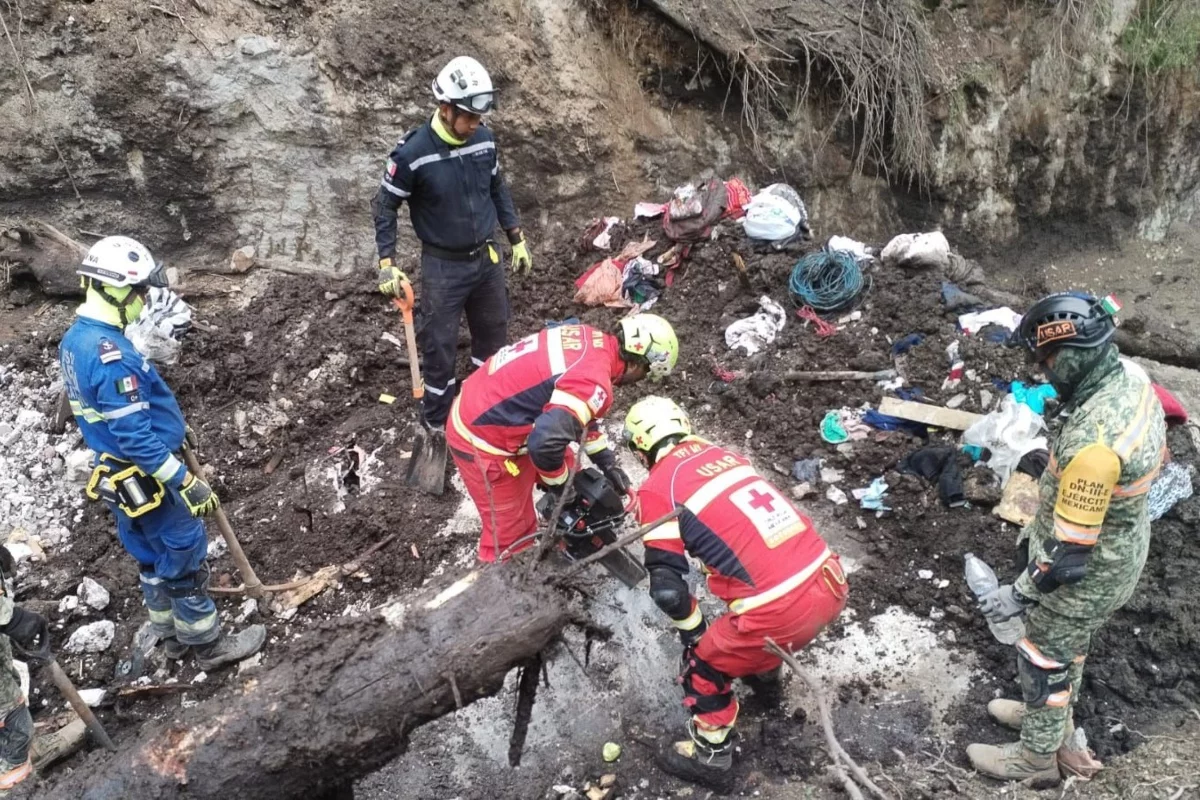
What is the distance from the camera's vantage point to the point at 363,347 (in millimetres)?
6324

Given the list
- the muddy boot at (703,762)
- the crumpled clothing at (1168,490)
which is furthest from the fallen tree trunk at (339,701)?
the crumpled clothing at (1168,490)

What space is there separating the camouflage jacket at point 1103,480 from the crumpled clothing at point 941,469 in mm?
1464

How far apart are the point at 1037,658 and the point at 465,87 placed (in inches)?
161

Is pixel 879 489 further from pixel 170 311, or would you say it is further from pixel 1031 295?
pixel 170 311

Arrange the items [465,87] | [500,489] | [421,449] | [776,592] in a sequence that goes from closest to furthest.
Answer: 1. [776,592]
2. [500,489]
3. [465,87]
4. [421,449]

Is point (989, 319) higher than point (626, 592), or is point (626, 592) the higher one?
point (989, 319)

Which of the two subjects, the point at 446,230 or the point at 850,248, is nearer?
the point at 446,230

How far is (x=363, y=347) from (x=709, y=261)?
9.32 feet

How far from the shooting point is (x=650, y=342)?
12.7 feet

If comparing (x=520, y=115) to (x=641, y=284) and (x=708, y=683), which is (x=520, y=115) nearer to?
(x=641, y=284)

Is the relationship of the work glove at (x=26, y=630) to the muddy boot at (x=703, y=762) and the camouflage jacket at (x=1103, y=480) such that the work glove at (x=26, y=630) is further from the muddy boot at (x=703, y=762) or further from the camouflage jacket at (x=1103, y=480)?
the camouflage jacket at (x=1103, y=480)

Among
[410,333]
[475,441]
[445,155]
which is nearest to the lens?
[475,441]

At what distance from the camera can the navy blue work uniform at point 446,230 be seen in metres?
5.08

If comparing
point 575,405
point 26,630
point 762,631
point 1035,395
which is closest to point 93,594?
point 26,630
